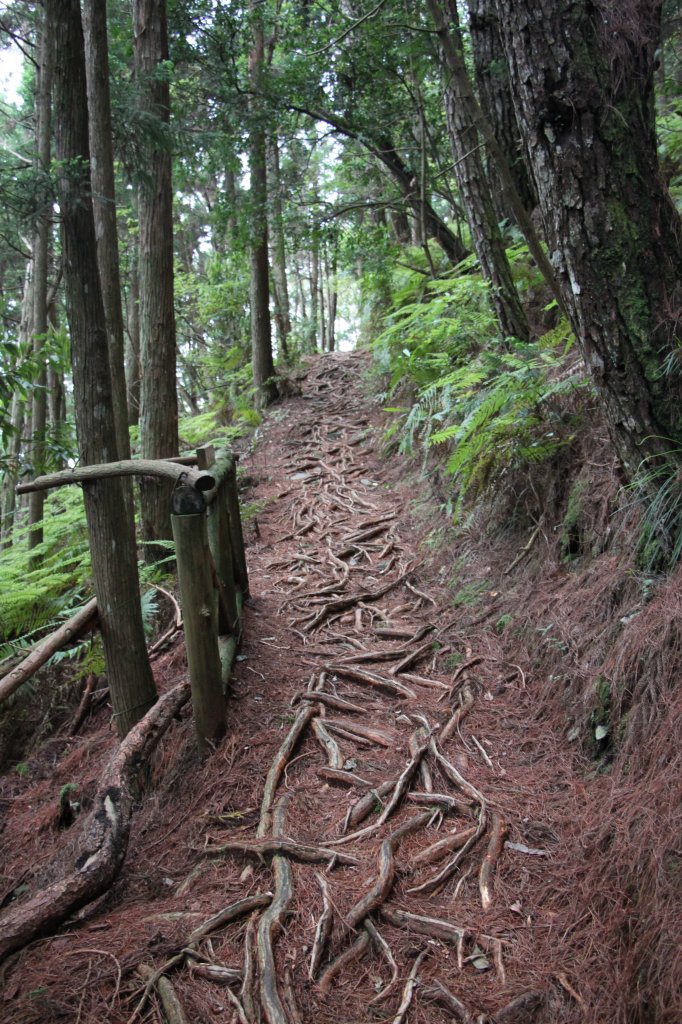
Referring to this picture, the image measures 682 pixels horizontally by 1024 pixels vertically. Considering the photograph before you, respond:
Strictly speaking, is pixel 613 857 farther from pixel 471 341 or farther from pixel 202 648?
pixel 471 341

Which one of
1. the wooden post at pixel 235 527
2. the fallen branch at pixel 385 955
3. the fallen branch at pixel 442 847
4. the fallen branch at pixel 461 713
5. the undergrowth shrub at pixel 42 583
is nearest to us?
the fallen branch at pixel 385 955

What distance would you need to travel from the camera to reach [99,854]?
2.84 m

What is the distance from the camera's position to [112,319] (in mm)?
6207

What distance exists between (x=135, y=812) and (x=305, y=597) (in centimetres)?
258

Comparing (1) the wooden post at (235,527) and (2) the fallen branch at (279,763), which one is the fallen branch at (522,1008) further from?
(1) the wooden post at (235,527)

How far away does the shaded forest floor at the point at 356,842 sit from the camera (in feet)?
7.25

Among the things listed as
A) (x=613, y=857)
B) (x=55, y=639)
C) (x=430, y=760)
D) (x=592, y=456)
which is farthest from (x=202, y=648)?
(x=592, y=456)

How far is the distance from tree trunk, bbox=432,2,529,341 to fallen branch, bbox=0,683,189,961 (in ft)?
15.6

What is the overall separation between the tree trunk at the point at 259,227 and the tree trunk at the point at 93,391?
6.57m

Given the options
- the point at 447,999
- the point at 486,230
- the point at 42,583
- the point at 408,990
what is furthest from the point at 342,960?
the point at 486,230

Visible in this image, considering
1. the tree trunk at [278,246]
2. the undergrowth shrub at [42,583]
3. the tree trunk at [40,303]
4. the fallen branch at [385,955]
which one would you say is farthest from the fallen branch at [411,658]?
the tree trunk at [278,246]

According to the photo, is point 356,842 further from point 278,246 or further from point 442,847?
point 278,246

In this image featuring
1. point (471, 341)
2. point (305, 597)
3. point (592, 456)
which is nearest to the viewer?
point (592, 456)

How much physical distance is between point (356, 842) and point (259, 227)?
9.24 metres
